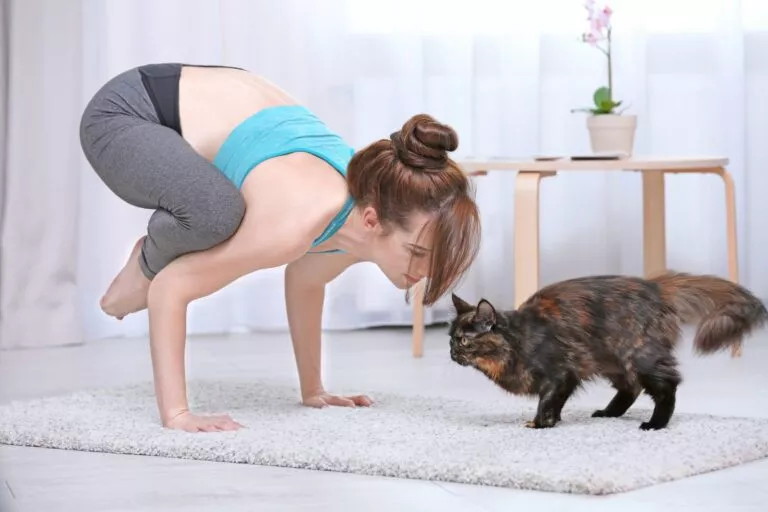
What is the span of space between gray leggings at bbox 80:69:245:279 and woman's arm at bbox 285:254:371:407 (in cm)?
27

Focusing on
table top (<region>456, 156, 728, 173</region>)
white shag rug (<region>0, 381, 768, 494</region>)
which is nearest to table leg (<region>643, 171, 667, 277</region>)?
table top (<region>456, 156, 728, 173</region>)

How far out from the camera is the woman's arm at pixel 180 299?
191 centimetres

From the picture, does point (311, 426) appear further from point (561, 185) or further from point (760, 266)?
point (760, 266)

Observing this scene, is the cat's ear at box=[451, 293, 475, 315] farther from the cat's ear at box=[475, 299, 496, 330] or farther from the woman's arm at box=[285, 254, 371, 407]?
the woman's arm at box=[285, 254, 371, 407]

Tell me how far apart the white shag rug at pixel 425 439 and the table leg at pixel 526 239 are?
0.40 m

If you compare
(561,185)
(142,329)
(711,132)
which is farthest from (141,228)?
(711,132)

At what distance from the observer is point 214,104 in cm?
208

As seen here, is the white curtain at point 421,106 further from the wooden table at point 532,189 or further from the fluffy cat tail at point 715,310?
the fluffy cat tail at point 715,310

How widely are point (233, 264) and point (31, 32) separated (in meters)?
1.41

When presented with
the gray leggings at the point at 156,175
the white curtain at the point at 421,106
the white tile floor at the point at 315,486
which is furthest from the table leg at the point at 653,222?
the gray leggings at the point at 156,175

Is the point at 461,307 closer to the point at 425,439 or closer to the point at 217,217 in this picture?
the point at 425,439

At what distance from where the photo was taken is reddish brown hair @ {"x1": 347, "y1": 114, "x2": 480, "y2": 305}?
6.09 ft

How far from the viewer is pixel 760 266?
11.3ft

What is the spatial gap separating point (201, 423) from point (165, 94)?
1.82 ft
